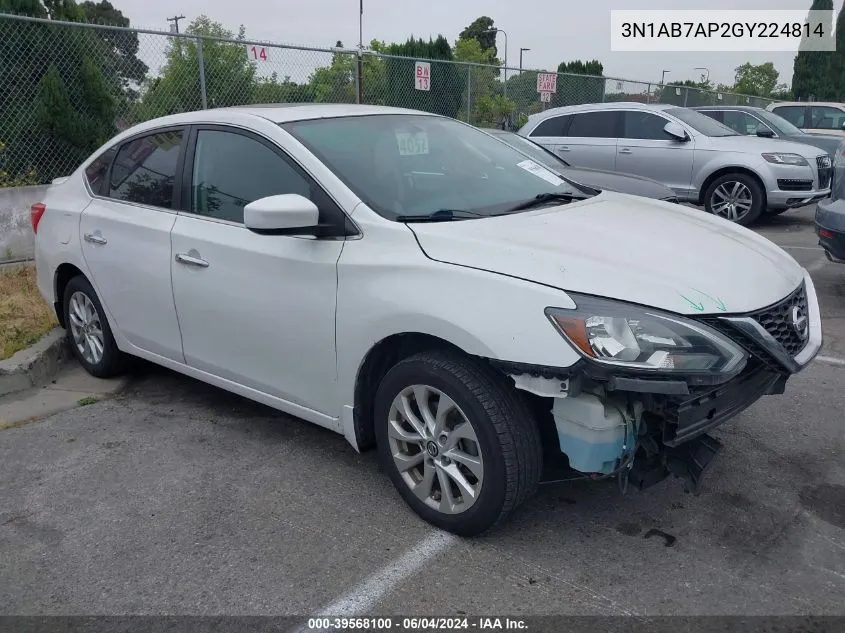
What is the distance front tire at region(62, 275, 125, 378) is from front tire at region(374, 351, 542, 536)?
2319 millimetres

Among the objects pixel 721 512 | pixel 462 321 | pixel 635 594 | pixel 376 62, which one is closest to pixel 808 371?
pixel 721 512

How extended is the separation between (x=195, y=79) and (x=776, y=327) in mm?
8229

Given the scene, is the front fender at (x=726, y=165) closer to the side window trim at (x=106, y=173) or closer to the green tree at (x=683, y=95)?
the side window trim at (x=106, y=173)

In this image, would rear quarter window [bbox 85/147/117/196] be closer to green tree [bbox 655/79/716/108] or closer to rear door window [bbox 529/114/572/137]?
rear door window [bbox 529/114/572/137]

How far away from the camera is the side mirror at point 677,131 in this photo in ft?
35.1

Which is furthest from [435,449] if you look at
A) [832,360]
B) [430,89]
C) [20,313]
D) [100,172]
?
[430,89]

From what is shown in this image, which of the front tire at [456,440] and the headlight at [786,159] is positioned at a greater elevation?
the headlight at [786,159]

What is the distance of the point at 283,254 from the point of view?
3.40 m

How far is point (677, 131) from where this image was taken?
10.7m

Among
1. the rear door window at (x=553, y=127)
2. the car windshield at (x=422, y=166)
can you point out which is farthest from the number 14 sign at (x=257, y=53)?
the car windshield at (x=422, y=166)

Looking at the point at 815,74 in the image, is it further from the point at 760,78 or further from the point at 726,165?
the point at 726,165

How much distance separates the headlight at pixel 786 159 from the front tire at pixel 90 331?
8.81 m

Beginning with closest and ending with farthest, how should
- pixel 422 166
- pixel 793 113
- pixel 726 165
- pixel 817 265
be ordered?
pixel 422 166 < pixel 817 265 < pixel 726 165 < pixel 793 113

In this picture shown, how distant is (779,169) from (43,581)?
32.7 ft
